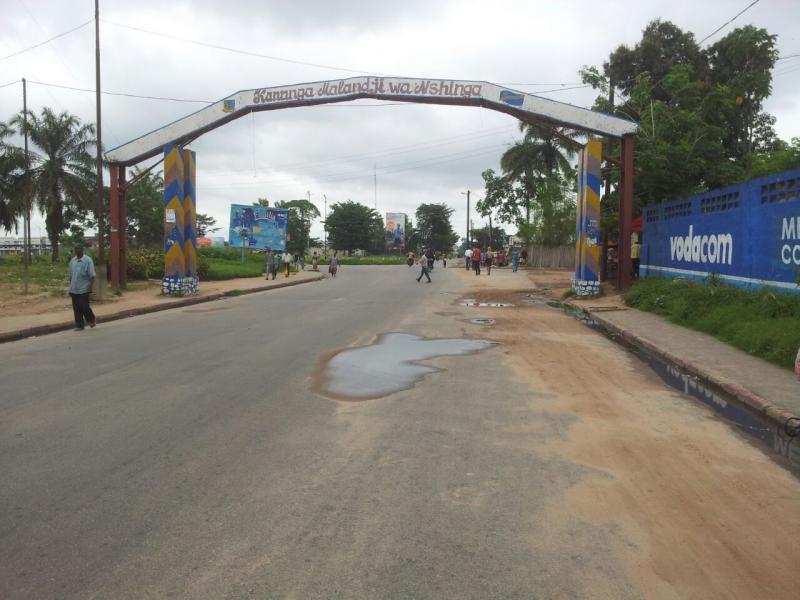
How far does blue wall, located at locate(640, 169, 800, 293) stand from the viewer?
11.5 metres

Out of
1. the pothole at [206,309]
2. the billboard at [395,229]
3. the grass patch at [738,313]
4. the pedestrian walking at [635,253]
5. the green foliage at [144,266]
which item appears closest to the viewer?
the grass patch at [738,313]

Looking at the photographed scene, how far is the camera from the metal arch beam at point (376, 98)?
19.4 metres

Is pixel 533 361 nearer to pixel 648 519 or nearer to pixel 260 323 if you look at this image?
pixel 648 519

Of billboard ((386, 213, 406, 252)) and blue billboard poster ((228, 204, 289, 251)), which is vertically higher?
billboard ((386, 213, 406, 252))

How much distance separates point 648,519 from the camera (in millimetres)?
3971

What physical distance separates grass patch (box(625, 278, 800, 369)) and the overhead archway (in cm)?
487

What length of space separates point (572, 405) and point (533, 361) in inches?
103

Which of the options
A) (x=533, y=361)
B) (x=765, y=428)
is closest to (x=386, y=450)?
(x=765, y=428)

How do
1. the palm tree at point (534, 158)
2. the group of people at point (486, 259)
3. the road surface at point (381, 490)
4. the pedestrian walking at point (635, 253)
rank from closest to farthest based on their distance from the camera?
the road surface at point (381, 490)
the pedestrian walking at point (635, 253)
the group of people at point (486, 259)
the palm tree at point (534, 158)

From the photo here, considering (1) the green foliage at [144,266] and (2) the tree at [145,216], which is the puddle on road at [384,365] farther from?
(2) the tree at [145,216]

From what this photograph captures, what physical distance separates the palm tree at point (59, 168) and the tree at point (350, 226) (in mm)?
51223

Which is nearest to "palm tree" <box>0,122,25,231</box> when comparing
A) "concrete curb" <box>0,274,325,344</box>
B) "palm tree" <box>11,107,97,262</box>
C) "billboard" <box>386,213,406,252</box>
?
"palm tree" <box>11,107,97,262</box>

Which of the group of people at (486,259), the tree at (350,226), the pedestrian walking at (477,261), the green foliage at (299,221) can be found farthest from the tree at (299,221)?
the pedestrian walking at (477,261)

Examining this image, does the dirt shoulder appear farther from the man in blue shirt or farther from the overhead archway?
the overhead archway
